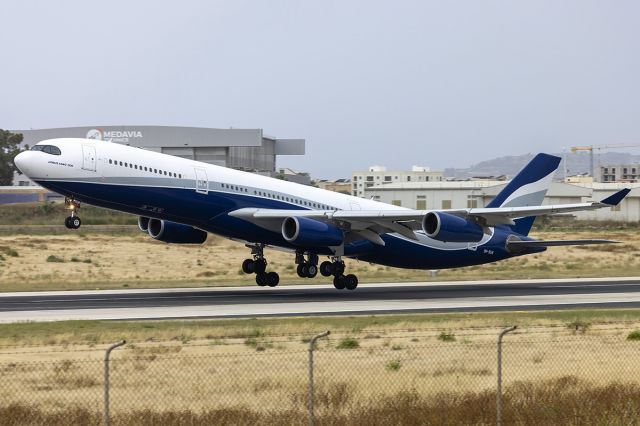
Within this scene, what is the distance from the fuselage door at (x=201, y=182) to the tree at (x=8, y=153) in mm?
80153

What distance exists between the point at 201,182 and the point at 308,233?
16.3 ft

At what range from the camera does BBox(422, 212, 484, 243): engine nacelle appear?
4156 cm

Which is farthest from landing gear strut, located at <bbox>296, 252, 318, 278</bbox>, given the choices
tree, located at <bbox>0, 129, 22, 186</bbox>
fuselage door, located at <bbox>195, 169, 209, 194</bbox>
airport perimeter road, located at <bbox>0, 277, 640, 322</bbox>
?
tree, located at <bbox>0, 129, 22, 186</bbox>

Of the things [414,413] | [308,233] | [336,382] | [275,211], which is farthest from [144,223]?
[414,413]

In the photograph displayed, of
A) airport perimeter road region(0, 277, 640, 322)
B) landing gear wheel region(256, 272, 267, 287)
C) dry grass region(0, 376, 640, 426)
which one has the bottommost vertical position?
airport perimeter road region(0, 277, 640, 322)

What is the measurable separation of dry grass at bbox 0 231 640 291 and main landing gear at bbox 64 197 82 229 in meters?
8.48

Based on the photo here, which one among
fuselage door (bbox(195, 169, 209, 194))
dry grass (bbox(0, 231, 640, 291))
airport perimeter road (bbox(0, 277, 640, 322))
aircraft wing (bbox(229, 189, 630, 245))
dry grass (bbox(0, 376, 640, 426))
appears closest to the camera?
dry grass (bbox(0, 376, 640, 426))

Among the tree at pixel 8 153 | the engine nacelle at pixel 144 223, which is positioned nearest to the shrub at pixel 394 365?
the engine nacelle at pixel 144 223

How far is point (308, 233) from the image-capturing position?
42844mm

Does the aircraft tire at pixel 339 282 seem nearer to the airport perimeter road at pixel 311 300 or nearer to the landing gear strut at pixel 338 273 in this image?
the landing gear strut at pixel 338 273

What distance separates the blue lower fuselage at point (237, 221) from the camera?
40.3 metres

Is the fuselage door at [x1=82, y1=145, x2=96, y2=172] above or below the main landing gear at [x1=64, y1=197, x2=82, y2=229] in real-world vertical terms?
above

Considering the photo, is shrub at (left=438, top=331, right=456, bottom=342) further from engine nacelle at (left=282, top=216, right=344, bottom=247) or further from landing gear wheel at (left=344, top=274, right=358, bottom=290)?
landing gear wheel at (left=344, top=274, right=358, bottom=290)

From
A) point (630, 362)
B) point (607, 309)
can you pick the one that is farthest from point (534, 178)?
point (630, 362)
